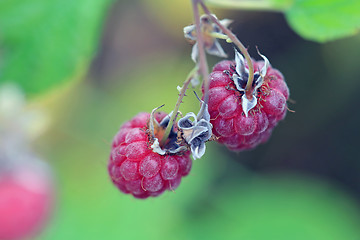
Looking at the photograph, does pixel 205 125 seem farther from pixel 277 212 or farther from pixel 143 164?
pixel 277 212

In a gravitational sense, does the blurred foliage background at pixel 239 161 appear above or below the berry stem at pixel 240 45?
below

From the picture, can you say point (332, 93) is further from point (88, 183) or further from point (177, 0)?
point (88, 183)

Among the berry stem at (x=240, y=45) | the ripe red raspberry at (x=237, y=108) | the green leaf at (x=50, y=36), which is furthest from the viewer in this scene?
the green leaf at (x=50, y=36)

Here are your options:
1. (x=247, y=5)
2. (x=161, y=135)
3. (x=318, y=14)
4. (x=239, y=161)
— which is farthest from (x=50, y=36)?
(x=239, y=161)

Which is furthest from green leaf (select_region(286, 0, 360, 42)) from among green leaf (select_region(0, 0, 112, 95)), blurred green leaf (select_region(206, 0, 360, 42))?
green leaf (select_region(0, 0, 112, 95))

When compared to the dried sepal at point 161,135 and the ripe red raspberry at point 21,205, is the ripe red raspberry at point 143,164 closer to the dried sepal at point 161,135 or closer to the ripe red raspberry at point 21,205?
the dried sepal at point 161,135

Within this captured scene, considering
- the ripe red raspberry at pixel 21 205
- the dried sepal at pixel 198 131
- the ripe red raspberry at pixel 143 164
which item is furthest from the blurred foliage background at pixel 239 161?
the dried sepal at pixel 198 131

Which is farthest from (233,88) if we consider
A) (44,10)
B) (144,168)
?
(44,10)

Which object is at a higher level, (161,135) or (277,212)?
(161,135)
